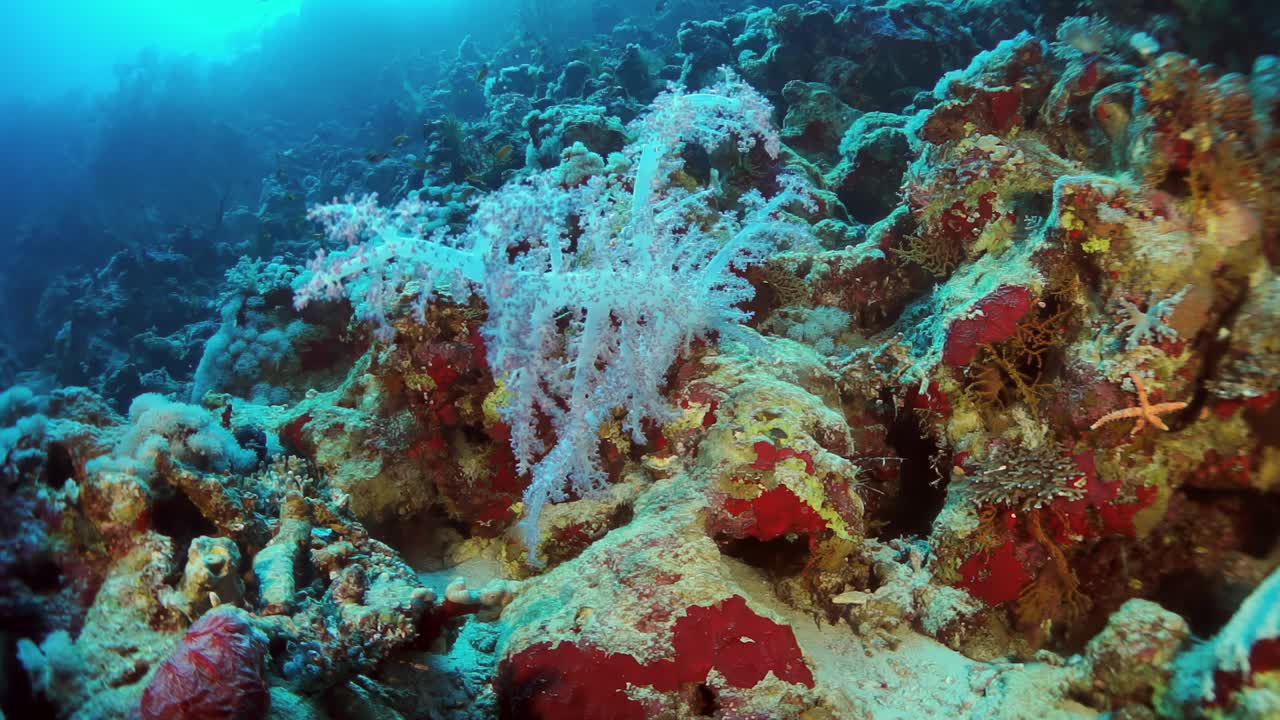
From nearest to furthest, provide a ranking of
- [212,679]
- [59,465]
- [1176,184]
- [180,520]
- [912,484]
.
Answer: [212,679]
[59,465]
[180,520]
[1176,184]
[912,484]

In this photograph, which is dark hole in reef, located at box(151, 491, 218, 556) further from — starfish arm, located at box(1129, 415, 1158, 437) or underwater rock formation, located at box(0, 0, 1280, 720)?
starfish arm, located at box(1129, 415, 1158, 437)

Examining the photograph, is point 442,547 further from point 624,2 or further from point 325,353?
point 624,2

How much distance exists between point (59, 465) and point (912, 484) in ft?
15.1

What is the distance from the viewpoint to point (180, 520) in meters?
2.79

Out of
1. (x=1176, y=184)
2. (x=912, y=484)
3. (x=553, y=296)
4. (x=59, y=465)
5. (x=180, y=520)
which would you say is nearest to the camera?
(x=59, y=465)

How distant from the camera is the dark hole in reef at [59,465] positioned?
2611 mm

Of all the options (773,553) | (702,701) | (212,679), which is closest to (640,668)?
(702,701)

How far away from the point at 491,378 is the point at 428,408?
525 millimetres

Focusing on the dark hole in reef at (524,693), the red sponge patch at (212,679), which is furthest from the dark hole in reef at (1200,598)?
the red sponge patch at (212,679)

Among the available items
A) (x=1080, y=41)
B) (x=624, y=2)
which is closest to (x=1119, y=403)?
(x=1080, y=41)

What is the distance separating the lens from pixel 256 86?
118ft

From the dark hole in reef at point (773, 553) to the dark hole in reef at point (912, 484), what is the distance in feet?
2.41

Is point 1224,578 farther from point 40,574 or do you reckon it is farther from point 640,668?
point 40,574

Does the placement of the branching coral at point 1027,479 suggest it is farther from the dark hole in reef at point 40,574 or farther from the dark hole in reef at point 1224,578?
the dark hole in reef at point 40,574
